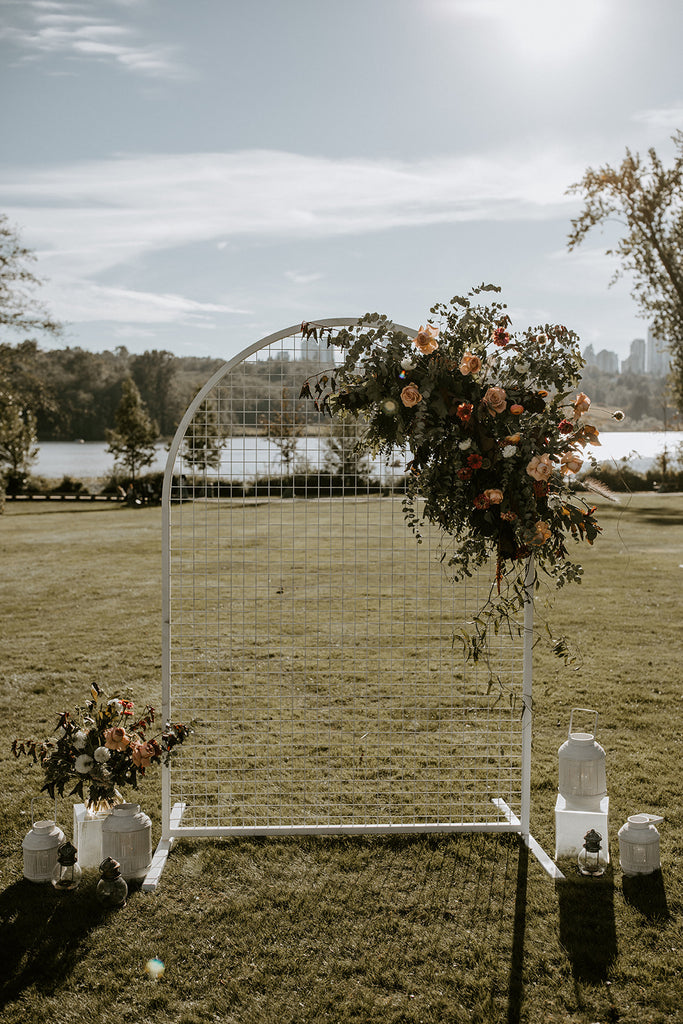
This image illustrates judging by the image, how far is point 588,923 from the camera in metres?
3.13

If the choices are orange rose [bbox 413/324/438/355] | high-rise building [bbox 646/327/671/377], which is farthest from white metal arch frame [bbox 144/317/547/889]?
high-rise building [bbox 646/327/671/377]

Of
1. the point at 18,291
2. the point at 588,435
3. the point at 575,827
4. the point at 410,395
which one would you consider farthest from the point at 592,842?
the point at 18,291

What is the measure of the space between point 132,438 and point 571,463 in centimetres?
2740

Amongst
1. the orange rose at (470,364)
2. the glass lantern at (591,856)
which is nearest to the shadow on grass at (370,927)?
the glass lantern at (591,856)

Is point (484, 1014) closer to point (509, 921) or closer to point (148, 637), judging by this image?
point (509, 921)

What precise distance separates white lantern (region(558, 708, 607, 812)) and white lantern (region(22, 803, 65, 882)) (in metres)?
2.35

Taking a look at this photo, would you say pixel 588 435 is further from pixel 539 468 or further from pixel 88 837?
pixel 88 837

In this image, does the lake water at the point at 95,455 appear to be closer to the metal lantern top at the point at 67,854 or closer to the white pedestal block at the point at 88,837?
the white pedestal block at the point at 88,837

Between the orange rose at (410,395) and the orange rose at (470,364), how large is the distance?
0.21m

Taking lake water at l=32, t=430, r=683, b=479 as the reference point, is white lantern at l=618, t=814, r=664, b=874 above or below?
below

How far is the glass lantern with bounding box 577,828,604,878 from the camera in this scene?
3441mm

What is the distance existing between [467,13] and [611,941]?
6.14 meters

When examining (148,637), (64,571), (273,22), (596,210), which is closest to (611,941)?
(148,637)

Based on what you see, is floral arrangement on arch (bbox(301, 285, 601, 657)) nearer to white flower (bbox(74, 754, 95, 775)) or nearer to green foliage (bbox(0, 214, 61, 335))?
white flower (bbox(74, 754, 95, 775))
